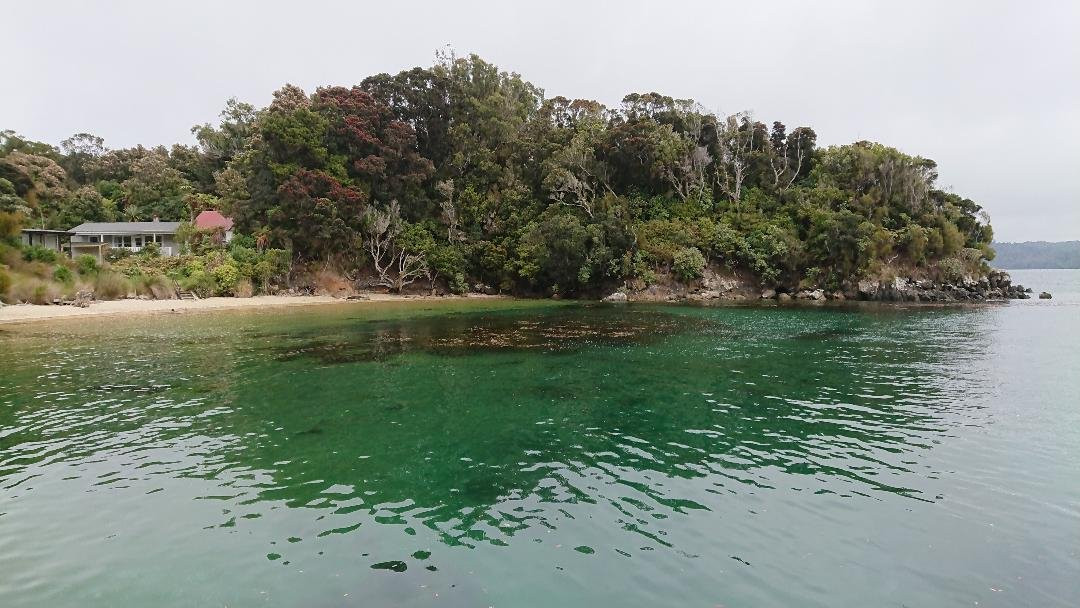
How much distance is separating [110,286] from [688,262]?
168ft

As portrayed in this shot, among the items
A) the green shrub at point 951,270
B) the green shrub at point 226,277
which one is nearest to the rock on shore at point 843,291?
the green shrub at point 951,270

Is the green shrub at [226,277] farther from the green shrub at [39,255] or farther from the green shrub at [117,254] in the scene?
the green shrub at [117,254]

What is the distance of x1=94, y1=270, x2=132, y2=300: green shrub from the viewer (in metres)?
43.5

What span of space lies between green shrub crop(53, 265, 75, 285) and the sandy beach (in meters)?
3.08

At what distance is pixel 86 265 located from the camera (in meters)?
45.3

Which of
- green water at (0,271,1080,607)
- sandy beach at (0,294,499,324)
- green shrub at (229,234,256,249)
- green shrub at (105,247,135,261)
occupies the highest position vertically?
green shrub at (229,234,256,249)

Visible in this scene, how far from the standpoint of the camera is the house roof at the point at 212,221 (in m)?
60.2

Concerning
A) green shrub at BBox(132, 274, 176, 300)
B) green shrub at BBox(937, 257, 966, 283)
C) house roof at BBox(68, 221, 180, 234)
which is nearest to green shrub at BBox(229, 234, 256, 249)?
green shrub at BBox(132, 274, 176, 300)

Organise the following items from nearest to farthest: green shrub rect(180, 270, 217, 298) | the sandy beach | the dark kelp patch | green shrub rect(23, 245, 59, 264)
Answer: the dark kelp patch, the sandy beach, green shrub rect(23, 245, 59, 264), green shrub rect(180, 270, 217, 298)

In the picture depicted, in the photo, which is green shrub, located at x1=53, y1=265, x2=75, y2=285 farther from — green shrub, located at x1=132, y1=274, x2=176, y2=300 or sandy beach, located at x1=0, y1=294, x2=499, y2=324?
green shrub, located at x1=132, y1=274, x2=176, y2=300

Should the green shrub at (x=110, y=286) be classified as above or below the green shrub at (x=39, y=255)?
below

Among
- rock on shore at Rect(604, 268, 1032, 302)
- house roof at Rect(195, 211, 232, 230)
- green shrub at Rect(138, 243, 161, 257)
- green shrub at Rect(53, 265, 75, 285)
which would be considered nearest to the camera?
green shrub at Rect(53, 265, 75, 285)

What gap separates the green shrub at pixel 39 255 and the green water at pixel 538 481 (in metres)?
28.0

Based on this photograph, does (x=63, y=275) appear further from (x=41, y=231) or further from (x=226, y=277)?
(x=41, y=231)
